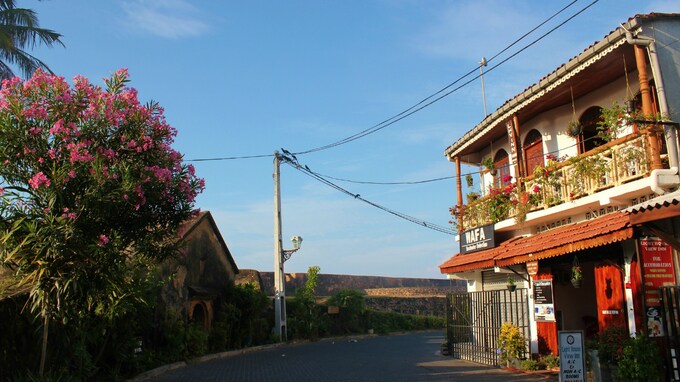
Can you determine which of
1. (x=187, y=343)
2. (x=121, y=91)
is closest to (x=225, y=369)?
(x=187, y=343)

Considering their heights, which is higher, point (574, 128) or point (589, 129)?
point (589, 129)

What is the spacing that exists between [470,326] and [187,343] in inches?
345

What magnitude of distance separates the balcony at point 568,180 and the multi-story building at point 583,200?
0.09 ft

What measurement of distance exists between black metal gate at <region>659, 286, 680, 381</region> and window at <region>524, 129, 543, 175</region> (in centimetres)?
626

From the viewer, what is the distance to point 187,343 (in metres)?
18.2

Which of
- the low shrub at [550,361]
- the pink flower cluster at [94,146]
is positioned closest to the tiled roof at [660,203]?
the low shrub at [550,361]

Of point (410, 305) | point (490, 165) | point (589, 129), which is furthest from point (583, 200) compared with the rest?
point (410, 305)

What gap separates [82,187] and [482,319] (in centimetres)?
1091

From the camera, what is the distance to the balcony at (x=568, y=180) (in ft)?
35.5

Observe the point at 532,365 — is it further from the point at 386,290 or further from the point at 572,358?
the point at 386,290

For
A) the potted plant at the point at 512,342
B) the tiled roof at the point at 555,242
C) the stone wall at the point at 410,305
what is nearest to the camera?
the tiled roof at the point at 555,242

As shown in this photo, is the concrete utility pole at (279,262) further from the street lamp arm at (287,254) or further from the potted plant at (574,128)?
the potted plant at (574,128)

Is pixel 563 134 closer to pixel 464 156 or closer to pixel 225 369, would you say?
pixel 464 156

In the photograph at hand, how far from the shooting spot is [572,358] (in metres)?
8.90
